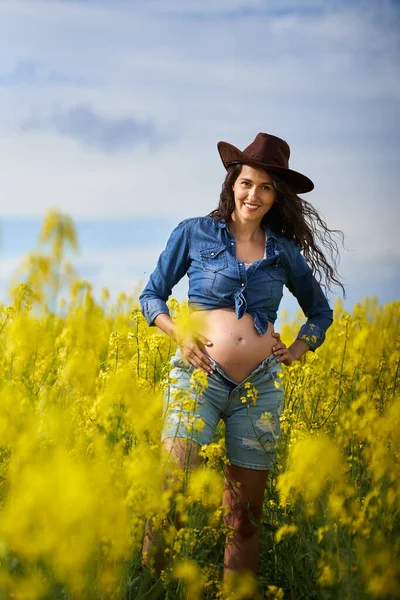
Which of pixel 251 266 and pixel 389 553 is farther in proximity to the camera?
pixel 251 266

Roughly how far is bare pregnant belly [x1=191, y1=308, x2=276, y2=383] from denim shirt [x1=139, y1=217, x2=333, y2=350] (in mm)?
31

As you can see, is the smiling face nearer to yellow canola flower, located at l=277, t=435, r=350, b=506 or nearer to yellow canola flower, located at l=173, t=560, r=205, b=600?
yellow canola flower, located at l=277, t=435, r=350, b=506

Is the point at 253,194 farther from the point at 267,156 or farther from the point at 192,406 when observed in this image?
the point at 192,406

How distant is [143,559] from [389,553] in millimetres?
819

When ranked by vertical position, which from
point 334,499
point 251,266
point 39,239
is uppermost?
point 39,239

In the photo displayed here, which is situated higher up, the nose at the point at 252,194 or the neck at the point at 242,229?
the nose at the point at 252,194

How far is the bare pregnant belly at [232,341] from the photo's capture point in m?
2.74

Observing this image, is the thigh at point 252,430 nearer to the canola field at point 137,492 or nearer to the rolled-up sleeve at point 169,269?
the canola field at point 137,492

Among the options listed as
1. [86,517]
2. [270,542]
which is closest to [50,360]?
[270,542]

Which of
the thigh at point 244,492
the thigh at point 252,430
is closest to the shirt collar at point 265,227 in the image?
the thigh at point 252,430

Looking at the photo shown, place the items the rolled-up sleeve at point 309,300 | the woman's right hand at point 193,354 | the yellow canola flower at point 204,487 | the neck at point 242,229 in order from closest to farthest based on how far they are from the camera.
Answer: the yellow canola flower at point 204,487 → the woman's right hand at point 193,354 → the neck at point 242,229 → the rolled-up sleeve at point 309,300

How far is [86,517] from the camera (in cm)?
153

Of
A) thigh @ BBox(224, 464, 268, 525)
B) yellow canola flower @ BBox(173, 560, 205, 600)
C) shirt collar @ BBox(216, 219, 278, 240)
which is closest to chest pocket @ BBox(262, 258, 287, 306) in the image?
shirt collar @ BBox(216, 219, 278, 240)

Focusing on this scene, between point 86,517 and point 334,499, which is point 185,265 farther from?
point 86,517
